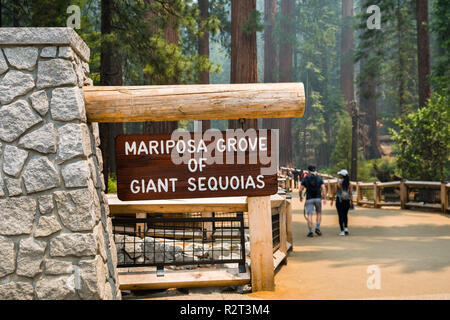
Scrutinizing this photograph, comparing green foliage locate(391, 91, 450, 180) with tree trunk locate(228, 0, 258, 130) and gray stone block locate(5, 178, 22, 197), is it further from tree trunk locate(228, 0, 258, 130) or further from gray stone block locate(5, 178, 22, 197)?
gray stone block locate(5, 178, 22, 197)

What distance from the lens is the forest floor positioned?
19.9 ft

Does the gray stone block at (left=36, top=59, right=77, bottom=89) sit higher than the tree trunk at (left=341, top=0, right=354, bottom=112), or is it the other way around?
the tree trunk at (left=341, top=0, right=354, bottom=112)

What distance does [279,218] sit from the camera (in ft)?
27.5

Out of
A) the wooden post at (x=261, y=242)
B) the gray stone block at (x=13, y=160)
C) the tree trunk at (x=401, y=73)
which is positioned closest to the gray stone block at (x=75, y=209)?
the gray stone block at (x=13, y=160)

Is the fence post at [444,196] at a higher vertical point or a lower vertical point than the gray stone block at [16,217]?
lower

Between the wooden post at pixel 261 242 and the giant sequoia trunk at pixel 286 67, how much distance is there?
99.0 ft

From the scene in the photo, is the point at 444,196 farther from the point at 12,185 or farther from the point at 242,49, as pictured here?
the point at 12,185

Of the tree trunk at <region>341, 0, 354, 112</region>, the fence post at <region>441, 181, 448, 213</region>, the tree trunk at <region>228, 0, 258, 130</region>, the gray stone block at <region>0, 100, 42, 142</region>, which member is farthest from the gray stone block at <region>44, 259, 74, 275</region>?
the tree trunk at <region>341, 0, 354, 112</region>

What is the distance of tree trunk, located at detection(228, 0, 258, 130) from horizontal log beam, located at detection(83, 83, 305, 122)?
821 centimetres

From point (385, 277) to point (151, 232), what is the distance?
4.12 metres

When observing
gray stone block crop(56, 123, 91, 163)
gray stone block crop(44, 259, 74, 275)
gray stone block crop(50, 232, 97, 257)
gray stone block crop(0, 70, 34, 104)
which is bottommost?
gray stone block crop(44, 259, 74, 275)

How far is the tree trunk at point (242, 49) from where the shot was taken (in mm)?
13623

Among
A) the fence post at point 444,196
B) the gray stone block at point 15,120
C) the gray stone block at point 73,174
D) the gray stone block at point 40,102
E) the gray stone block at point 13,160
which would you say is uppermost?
the gray stone block at point 40,102

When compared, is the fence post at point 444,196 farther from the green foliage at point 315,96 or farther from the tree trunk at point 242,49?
the green foliage at point 315,96
